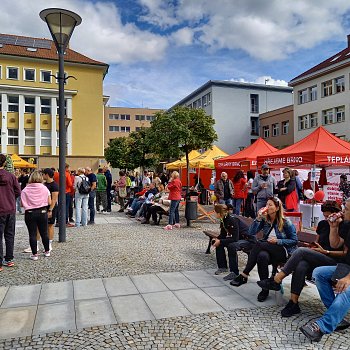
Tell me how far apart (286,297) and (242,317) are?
38.2 inches

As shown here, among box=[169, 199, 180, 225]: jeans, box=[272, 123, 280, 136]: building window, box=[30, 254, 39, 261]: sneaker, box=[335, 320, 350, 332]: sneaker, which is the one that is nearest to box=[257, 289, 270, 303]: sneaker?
box=[335, 320, 350, 332]: sneaker

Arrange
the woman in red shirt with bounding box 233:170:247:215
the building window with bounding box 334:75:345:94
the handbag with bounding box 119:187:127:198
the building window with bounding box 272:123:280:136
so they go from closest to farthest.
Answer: the woman in red shirt with bounding box 233:170:247:215, the handbag with bounding box 119:187:127:198, the building window with bounding box 334:75:345:94, the building window with bounding box 272:123:280:136

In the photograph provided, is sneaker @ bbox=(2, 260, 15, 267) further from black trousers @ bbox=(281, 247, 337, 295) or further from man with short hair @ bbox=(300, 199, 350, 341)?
man with short hair @ bbox=(300, 199, 350, 341)

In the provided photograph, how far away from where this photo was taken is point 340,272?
12.0ft

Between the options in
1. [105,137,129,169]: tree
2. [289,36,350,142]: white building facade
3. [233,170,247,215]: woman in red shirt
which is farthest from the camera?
[105,137,129,169]: tree

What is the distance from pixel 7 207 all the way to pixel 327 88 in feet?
121

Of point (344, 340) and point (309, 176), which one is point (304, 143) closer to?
point (309, 176)

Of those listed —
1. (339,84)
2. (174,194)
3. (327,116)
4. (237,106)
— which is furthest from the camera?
(237,106)

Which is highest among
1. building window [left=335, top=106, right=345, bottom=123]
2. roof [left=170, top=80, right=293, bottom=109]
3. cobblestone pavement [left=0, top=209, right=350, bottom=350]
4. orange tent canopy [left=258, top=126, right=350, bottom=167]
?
roof [left=170, top=80, right=293, bottom=109]

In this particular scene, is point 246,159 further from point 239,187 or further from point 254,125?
point 254,125

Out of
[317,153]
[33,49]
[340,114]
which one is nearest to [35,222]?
[317,153]

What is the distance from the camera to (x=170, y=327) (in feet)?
12.1

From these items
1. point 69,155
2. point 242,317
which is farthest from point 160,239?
point 69,155

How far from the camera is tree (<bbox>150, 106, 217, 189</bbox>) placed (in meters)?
15.4
